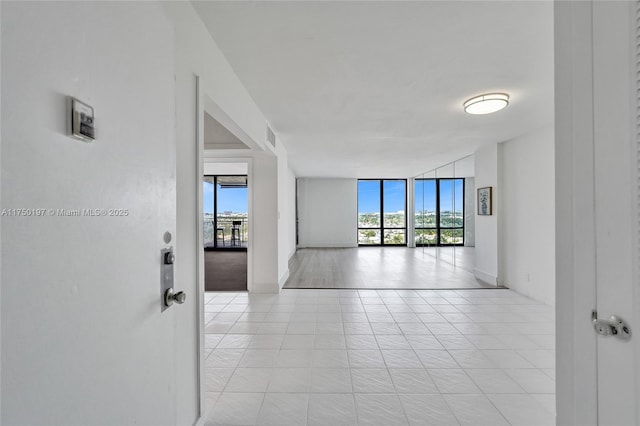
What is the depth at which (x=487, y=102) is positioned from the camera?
2941mm

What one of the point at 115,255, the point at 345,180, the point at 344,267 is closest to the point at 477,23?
the point at 115,255

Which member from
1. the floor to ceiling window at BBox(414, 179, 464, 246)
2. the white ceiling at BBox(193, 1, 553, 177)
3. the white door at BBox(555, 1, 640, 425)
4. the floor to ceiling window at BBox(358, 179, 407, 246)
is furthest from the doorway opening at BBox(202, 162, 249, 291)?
the white door at BBox(555, 1, 640, 425)

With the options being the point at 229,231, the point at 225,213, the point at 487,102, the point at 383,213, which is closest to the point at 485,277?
the point at 487,102

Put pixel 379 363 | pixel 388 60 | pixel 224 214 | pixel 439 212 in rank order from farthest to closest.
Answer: pixel 224 214
pixel 439 212
pixel 379 363
pixel 388 60

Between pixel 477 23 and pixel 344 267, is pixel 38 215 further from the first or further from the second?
pixel 344 267

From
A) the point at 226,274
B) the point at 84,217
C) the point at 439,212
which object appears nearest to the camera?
the point at 84,217

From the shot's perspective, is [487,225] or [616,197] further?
[487,225]

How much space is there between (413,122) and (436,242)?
540 centimetres

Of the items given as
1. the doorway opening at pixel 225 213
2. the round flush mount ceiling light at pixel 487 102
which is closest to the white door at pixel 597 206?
the round flush mount ceiling light at pixel 487 102

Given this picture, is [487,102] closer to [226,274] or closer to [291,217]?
[226,274]

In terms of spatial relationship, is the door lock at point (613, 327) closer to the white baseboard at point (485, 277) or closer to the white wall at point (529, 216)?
the white wall at point (529, 216)

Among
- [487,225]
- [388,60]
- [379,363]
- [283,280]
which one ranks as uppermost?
[388,60]

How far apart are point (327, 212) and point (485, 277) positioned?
5861 mm

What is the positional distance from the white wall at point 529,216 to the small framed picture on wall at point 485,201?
219 mm
